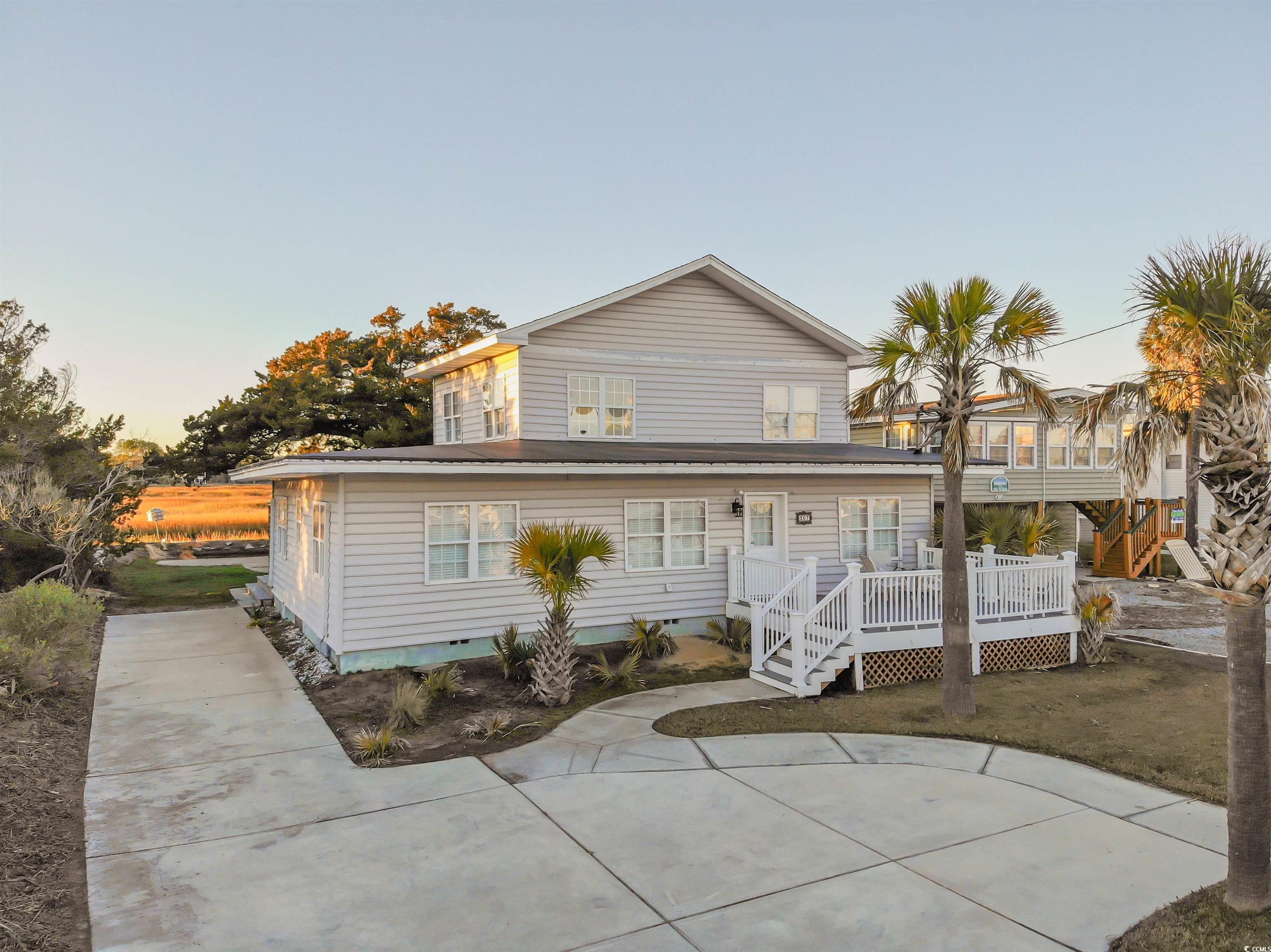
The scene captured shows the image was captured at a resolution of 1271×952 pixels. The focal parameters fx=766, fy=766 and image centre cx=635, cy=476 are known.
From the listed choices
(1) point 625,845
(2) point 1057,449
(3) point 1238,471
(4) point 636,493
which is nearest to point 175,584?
(4) point 636,493

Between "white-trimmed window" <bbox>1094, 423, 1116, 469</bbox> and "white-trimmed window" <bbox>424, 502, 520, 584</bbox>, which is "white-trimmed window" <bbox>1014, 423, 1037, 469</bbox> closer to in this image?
"white-trimmed window" <bbox>1094, 423, 1116, 469</bbox>

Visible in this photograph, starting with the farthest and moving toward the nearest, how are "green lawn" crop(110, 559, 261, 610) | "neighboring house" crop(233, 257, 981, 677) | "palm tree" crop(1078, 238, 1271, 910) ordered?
"green lawn" crop(110, 559, 261, 610)
"neighboring house" crop(233, 257, 981, 677)
"palm tree" crop(1078, 238, 1271, 910)

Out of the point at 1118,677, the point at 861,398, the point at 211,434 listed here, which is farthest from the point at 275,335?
the point at 1118,677

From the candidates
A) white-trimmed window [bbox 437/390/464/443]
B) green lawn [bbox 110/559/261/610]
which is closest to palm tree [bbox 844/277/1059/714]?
white-trimmed window [bbox 437/390/464/443]

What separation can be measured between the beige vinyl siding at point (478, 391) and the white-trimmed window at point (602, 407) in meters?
1.12

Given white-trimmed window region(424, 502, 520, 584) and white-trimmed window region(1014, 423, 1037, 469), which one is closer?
white-trimmed window region(424, 502, 520, 584)

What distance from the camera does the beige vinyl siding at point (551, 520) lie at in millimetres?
11492

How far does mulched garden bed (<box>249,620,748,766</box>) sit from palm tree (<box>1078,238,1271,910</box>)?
6327mm

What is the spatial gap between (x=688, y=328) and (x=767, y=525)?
4549mm

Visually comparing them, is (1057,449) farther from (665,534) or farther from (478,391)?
(478,391)

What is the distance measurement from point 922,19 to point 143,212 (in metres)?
17.4

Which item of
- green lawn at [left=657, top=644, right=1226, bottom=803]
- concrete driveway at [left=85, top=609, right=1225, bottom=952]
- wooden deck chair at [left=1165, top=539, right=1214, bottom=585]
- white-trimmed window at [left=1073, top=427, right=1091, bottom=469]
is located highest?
white-trimmed window at [left=1073, top=427, right=1091, bottom=469]

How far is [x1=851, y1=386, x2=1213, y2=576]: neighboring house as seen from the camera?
25141 millimetres

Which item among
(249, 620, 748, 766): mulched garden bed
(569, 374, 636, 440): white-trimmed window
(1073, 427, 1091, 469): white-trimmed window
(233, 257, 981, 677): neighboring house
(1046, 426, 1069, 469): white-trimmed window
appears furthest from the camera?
(1073, 427, 1091, 469): white-trimmed window
